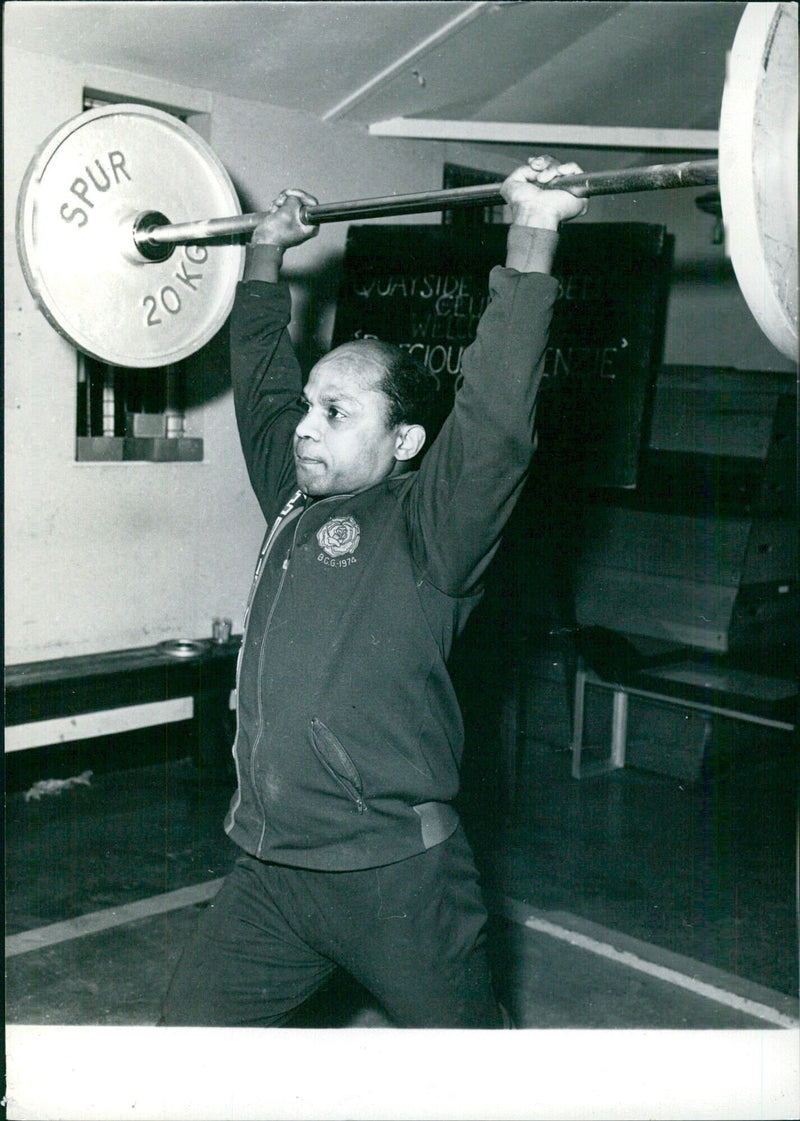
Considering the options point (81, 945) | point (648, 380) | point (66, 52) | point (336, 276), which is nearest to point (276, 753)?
point (81, 945)

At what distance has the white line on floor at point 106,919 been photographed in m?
2.97

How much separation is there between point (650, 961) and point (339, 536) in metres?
1.79

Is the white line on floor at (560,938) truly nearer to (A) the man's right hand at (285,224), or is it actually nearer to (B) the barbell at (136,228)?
(B) the barbell at (136,228)

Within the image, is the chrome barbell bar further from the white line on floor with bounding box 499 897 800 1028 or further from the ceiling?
the white line on floor with bounding box 499 897 800 1028

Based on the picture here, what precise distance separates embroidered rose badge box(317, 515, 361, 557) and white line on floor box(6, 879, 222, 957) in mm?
1729

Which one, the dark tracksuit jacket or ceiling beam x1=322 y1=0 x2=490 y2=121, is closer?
the dark tracksuit jacket

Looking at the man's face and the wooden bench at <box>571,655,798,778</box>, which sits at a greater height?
the man's face

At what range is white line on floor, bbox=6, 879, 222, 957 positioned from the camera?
2.97 m

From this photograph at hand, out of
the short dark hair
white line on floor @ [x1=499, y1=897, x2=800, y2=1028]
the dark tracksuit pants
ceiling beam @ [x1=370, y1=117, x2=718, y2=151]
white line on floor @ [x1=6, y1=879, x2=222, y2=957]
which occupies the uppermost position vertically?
ceiling beam @ [x1=370, y1=117, x2=718, y2=151]

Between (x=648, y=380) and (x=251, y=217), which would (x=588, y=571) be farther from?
(x=251, y=217)

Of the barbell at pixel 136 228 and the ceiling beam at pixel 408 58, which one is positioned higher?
the ceiling beam at pixel 408 58

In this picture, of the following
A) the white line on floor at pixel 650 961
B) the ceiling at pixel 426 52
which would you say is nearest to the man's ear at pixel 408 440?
the white line on floor at pixel 650 961

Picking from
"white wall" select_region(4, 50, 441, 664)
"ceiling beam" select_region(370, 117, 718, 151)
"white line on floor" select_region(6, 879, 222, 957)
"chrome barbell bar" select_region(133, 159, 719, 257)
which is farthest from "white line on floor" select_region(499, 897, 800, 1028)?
"ceiling beam" select_region(370, 117, 718, 151)

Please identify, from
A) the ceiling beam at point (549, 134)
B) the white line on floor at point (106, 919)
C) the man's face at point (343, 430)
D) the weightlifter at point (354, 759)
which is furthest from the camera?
the ceiling beam at point (549, 134)
